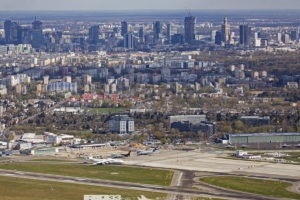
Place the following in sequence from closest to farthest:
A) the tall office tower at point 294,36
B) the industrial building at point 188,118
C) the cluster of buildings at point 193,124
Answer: the cluster of buildings at point 193,124 → the industrial building at point 188,118 → the tall office tower at point 294,36

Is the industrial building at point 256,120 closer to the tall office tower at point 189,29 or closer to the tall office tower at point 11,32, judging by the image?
the tall office tower at point 189,29

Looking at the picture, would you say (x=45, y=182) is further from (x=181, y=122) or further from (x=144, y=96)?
(x=144, y=96)

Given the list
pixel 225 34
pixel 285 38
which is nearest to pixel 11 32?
pixel 225 34

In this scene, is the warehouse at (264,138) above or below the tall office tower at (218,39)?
above

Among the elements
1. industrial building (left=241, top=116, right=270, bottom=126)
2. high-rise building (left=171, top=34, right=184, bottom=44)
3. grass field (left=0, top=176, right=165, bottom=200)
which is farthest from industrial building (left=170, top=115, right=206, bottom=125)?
high-rise building (left=171, top=34, right=184, bottom=44)

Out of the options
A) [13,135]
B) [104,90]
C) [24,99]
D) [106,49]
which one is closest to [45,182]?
[13,135]

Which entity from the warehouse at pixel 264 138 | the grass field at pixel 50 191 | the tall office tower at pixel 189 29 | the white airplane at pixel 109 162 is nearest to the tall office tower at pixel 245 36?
the tall office tower at pixel 189 29

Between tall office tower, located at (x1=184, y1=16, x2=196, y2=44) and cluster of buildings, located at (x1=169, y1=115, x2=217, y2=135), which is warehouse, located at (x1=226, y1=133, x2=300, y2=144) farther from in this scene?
tall office tower, located at (x1=184, y1=16, x2=196, y2=44)
